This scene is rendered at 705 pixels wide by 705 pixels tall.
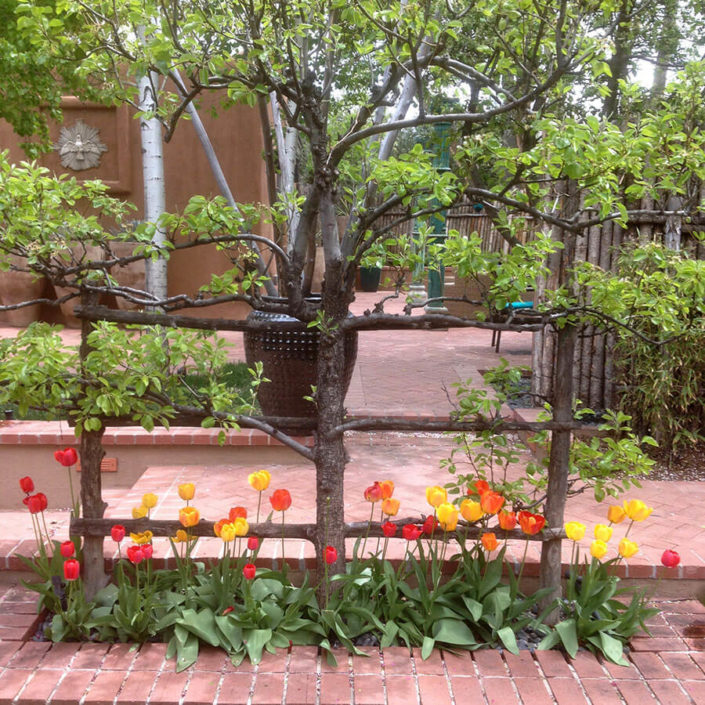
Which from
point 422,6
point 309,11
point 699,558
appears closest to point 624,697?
point 699,558

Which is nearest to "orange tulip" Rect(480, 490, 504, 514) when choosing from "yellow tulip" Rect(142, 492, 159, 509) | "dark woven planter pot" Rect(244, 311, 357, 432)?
"yellow tulip" Rect(142, 492, 159, 509)

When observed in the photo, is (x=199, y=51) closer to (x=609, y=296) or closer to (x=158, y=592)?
(x=609, y=296)

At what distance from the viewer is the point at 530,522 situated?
2.80 m

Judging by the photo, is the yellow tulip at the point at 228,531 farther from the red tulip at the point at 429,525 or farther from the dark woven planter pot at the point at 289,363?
the dark woven planter pot at the point at 289,363

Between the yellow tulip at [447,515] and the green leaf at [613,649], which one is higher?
the yellow tulip at [447,515]

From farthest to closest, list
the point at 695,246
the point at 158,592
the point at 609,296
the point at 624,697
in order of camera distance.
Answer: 1. the point at 695,246
2. the point at 158,592
3. the point at 609,296
4. the point at 624,697

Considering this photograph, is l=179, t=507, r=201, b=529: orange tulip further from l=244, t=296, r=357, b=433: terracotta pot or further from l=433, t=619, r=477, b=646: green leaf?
l=244, t=296, r=357, b=433: terracotta pot

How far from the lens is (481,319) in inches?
121

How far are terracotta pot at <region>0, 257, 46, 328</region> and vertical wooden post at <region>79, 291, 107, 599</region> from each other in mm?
7046

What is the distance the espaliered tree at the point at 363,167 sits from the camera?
→ 2.48 m

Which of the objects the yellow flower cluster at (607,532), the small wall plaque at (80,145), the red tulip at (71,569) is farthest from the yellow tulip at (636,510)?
the small wall plaque at (80,145)

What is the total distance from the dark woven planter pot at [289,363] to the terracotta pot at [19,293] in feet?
18.7

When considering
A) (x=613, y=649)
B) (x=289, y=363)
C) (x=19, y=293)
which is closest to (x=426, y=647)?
(x=613, y=649)

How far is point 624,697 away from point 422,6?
2.32 meters
